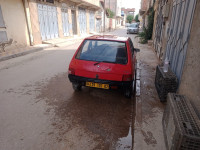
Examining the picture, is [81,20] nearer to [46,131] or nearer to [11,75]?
[11,75]

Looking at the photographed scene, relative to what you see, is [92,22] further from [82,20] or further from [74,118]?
[74,118]

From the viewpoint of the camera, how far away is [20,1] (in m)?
10.8

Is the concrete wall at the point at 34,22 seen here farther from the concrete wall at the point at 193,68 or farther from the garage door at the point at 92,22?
the garage door at the point at 92,22

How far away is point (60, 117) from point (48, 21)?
40.6 feet

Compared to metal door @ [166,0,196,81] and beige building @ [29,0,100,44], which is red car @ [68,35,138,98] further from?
beige building @ [29,0,100,44]

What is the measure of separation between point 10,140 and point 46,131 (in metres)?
0.60

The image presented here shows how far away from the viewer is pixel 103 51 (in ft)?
12.7

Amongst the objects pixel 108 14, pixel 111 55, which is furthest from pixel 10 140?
pixel 108 14

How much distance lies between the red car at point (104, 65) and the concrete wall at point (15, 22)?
826cm

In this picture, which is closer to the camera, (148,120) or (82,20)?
(148,120)

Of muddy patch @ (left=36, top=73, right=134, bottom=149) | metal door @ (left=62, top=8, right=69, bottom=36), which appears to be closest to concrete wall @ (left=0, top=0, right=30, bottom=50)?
metal door @ (left=62, top=8, right=69, bottom=36)

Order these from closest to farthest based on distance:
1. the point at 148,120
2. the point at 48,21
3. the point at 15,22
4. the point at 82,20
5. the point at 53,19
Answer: the point at 148,120
the point at 15,22
the point at 48,21
the point at 53,19
the point at 82,20

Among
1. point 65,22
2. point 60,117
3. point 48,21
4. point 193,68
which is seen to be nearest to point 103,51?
point 60,117

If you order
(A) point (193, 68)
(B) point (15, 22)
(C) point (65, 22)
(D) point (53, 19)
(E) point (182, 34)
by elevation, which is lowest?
(A) point (193, 68)
